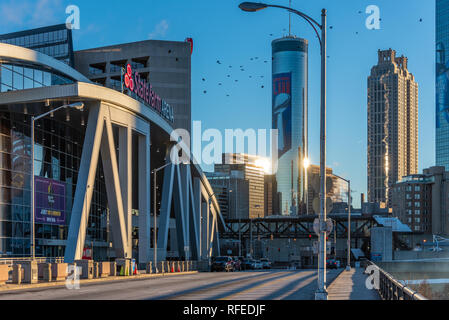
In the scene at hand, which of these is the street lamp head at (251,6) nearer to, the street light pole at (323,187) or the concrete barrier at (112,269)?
the street light pole at (323,187)

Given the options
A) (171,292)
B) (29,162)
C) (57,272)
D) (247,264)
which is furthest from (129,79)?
(247,264)

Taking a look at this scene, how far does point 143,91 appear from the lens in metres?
67.2

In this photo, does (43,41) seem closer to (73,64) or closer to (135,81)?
(73,64)

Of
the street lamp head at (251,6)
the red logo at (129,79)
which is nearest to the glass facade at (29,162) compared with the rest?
the red logo at (129,79)

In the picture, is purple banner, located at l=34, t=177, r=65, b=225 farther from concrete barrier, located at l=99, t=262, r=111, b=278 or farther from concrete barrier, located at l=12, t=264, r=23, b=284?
concrete barrier, located at l=12, t=264, r=23, b=284

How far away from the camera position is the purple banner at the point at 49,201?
55531mm

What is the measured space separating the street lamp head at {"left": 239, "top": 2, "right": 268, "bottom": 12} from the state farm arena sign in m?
39.6

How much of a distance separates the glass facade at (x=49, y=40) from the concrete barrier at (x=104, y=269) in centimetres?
8274

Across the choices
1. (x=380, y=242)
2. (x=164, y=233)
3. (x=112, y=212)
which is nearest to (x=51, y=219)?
(x=112, y=212)

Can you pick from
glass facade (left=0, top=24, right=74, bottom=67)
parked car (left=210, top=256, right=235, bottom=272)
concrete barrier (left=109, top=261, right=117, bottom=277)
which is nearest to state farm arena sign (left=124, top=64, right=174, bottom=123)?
parked car (left=210, top=256, right=235, bottom=272)

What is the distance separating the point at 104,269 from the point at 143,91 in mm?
27856

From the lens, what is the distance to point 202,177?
9769 centimetres

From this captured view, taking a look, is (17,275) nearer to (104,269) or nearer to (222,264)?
(104,269)
